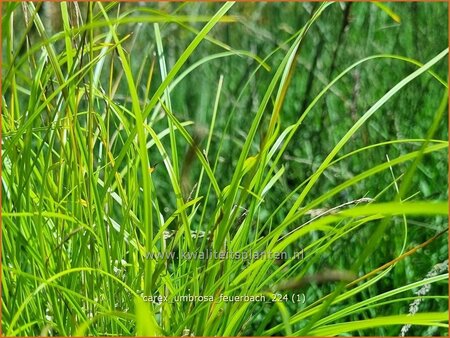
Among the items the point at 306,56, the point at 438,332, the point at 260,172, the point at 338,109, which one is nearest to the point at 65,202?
the point at 260,172

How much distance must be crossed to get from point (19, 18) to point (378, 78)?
2.37 ft

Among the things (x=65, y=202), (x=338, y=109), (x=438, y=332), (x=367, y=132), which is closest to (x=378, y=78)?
(x=338, y=109)

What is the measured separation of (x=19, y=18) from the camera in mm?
1589

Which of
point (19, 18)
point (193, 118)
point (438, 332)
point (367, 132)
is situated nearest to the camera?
point (438, 332)

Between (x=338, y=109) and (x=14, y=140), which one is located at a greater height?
(x=14, y=140)

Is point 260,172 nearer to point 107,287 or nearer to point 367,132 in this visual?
point 107,287

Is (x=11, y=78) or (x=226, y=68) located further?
(x=226, y=68)

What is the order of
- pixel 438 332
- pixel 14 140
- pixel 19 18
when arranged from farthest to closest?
pixel 19 18 → pixel 438 332 → pixel 14 140

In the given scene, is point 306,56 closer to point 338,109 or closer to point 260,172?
point 338,109

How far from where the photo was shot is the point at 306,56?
4.86 feet

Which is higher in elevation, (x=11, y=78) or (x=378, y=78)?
(x=11, y=78)

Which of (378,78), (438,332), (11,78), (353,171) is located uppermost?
(11,78)

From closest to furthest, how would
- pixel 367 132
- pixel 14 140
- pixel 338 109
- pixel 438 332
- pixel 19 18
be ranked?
1. pixel 14 140
2. pixel 438 332
3. pixel 367 132
4. pixel 338 109
5. pixel 19 18

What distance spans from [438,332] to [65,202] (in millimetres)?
496
